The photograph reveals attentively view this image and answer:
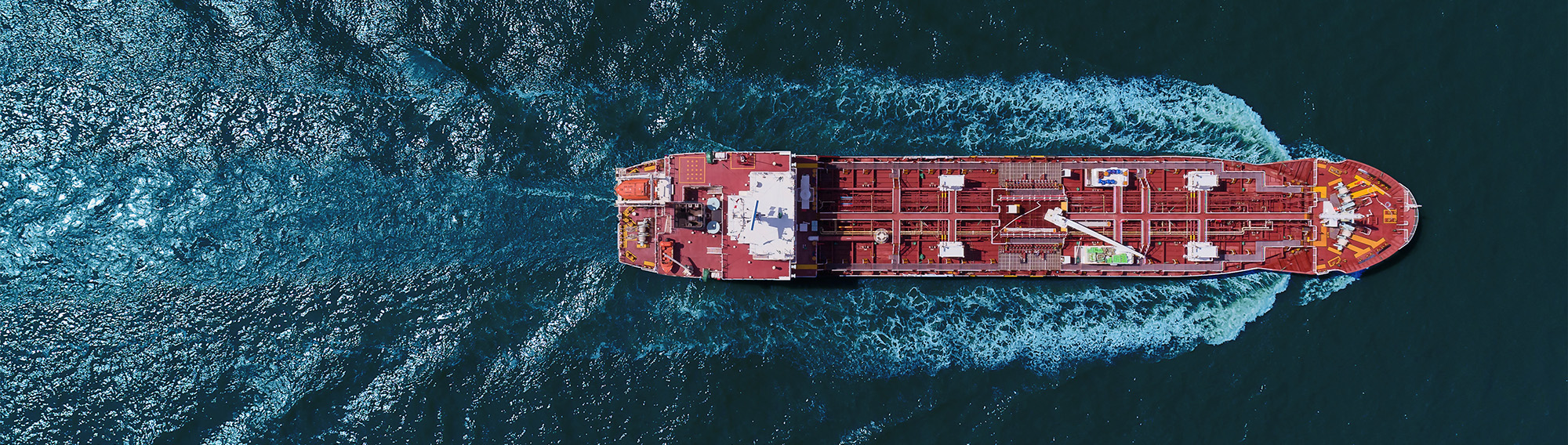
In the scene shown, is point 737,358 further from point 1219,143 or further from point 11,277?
point 11,277

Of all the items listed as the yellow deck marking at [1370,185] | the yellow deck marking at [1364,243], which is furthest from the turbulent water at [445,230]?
the yellow deck marking at [1364,243]

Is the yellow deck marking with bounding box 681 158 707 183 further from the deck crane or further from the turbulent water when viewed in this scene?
the deck crane

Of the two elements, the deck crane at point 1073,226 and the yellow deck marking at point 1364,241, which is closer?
the deck crane at point 1073,226

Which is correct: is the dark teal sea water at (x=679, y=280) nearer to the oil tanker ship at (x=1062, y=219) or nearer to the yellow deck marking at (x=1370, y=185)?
the oil tanker ship at (x=1062, y=219)

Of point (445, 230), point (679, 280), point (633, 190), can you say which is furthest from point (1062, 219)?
point (445, 230)

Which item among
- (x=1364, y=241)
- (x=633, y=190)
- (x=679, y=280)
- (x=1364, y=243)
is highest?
(x=633, y=190)

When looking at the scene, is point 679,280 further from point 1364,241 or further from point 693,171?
point 1364,241
